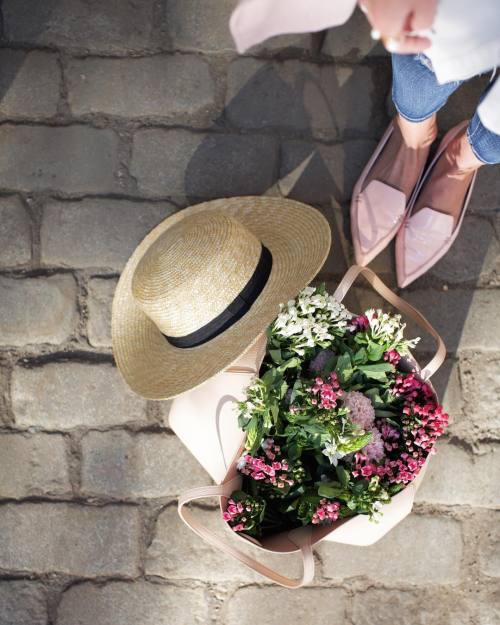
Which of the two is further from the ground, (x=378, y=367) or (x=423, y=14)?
(x=423, y=14)

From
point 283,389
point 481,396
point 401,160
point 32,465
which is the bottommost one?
point 32,465

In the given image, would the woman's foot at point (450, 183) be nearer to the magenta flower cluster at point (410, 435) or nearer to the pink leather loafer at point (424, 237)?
the pink leather loafer at point (424, 237)

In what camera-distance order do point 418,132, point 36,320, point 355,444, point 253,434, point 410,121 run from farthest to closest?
point 36,320 → point 418,132 → point 410,121 → point 253,434 → point 355,444

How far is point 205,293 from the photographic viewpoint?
1.79 metres

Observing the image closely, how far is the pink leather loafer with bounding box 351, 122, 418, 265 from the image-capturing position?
7.85 feet

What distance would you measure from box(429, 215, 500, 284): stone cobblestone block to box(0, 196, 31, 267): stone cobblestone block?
5.29 feet

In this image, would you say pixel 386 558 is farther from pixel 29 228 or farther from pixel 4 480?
pixel 29 228

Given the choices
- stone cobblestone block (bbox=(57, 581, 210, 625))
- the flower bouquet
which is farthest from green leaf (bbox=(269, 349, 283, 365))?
stone cobblestone block (bbox=(57, 581, 210, 625))

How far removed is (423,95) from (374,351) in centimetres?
76

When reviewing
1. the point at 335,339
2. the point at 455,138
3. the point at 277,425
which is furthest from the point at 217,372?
the point at 455,138

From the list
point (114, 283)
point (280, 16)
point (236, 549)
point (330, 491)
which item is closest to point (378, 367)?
point (330, 491)

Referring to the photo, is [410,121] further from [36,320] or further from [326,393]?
[36,320]

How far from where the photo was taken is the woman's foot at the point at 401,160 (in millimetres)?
2371

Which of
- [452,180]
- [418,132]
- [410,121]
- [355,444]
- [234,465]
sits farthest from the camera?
[452,180]
